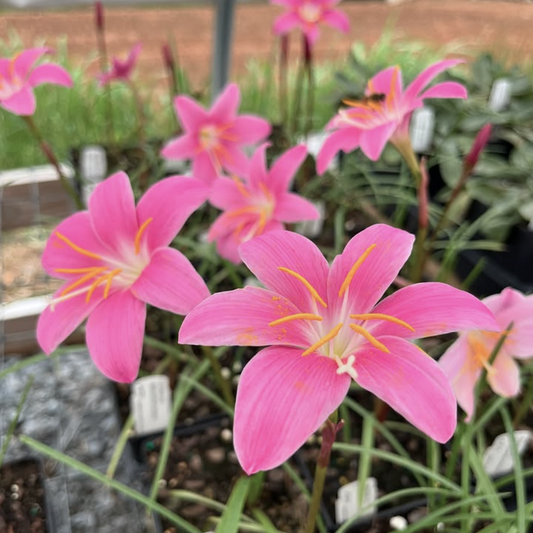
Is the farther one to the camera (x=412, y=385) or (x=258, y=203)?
(x=258, y=203)

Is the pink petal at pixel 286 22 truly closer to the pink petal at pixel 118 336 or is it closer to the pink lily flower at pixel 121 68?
the pink lily flower at pixel 121 68

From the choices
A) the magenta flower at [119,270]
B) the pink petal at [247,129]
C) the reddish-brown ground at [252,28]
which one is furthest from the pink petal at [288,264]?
the reddish-brown ground at [252,28]

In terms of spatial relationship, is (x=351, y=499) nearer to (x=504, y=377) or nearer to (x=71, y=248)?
(x=504, y=377)

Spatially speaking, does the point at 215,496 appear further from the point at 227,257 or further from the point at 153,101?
the point at 153,101

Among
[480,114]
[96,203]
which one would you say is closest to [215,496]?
[96,203]

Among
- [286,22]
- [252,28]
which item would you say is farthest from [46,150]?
[252,28]

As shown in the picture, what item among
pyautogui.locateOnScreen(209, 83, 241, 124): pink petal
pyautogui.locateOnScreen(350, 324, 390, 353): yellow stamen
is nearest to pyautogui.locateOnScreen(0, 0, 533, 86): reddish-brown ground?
pyautogui.locateOnScreen(209, 83, 241, 124): pink petal
